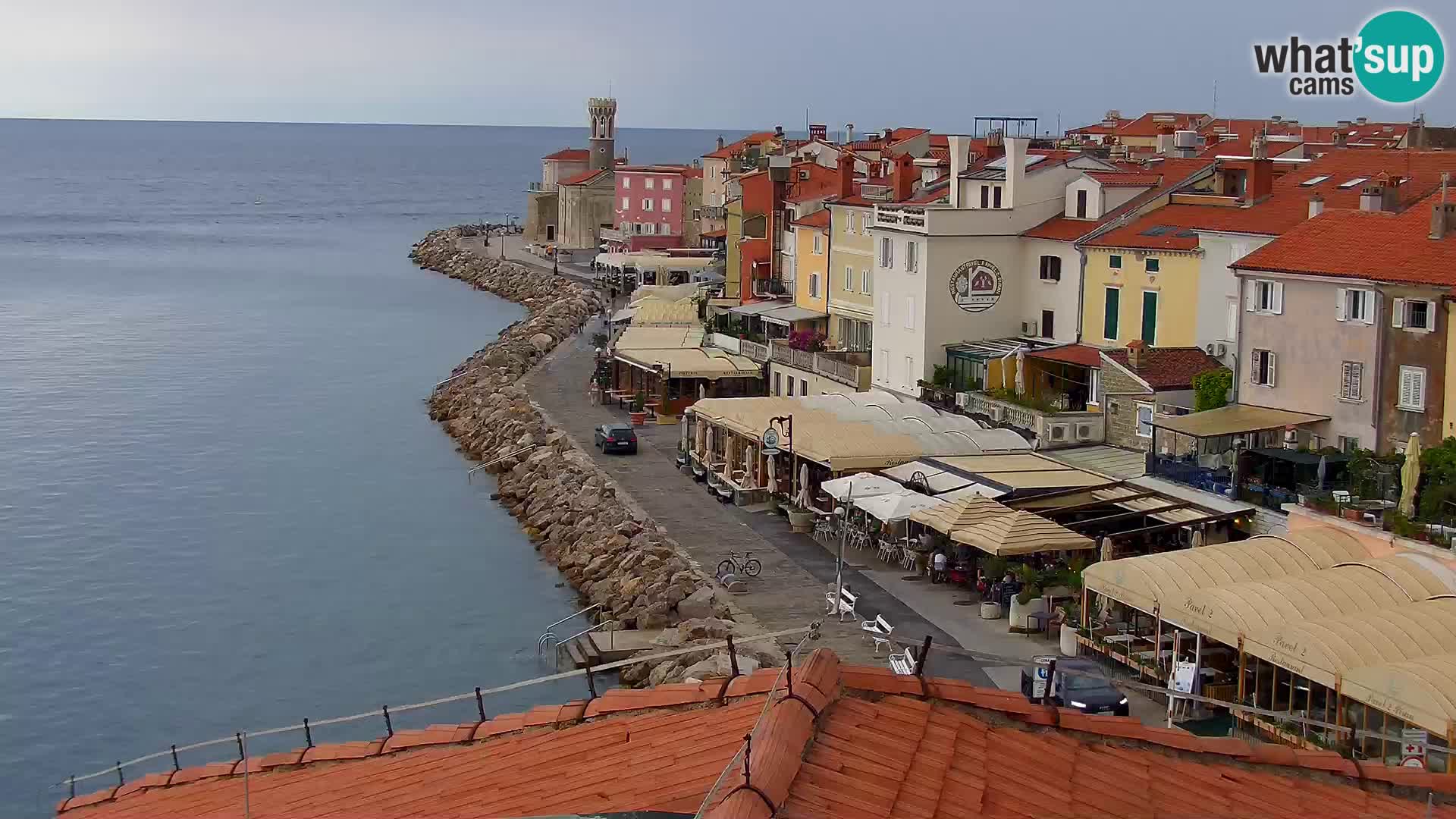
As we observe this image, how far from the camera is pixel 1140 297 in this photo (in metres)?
35.9

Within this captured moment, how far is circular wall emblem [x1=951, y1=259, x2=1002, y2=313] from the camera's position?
129 feet

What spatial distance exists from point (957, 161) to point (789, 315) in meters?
8.45

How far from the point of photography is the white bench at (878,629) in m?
24.5

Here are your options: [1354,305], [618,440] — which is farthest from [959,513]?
[618,440]

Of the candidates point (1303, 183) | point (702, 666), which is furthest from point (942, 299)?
point (702, 666)

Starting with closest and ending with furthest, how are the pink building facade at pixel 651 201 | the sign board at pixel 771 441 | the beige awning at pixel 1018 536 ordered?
the beige awning at pixel 1018 536 < the sign board at pixel 771 441 < the pink building facade at pixel 651 201

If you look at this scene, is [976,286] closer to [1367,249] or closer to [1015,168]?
[1015,168]

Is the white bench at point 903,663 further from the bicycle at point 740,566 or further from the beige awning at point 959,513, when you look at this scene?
the bicycle at point 740,566

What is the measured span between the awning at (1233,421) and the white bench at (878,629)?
22.6 ft

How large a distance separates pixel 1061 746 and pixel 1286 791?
1.29m

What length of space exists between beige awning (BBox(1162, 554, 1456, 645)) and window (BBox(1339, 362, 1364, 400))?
6.17m

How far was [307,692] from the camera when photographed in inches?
1133

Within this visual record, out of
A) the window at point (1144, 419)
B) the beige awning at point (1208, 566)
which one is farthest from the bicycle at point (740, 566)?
the window at point (1144, 419)

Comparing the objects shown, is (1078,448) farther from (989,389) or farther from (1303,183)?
(1303,183)
